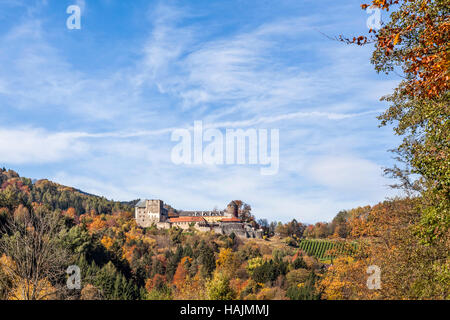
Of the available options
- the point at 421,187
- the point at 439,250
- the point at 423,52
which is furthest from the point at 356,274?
the point at 423,52

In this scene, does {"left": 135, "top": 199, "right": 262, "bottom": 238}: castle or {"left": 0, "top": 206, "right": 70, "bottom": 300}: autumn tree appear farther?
{"left": 135, "top": 199, "right": 262, "bottom": 238}: castle

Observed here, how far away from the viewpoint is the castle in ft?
473

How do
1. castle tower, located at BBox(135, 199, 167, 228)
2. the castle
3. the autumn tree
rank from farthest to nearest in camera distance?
1. castle tower, located at BBox(135, 199, 167, 228)
2. the castle
3. the autumn tree

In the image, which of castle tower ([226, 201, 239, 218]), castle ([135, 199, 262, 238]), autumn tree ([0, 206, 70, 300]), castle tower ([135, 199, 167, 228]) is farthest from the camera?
castle tower ([226, 201, 239, 218])

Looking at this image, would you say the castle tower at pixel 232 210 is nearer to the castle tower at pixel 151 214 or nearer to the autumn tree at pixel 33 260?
the castle tower at pixel 151 214

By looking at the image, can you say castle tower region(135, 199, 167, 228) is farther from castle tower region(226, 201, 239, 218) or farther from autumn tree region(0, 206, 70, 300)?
autumn tree region(0, 206, 70, 300)

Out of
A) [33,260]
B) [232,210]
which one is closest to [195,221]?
[232,210]

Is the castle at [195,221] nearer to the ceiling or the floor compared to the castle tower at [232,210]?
nearer to the floor

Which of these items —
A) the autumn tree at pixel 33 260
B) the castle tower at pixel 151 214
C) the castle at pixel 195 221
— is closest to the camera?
the autumn tree at pixel 33 260

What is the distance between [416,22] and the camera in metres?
10.9

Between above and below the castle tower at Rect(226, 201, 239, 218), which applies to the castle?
below

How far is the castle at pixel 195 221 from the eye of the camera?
144125 mm

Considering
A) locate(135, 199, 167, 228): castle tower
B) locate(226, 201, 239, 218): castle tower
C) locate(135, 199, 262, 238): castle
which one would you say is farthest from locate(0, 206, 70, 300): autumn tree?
locate(226, 201, 239, 218): castle tower

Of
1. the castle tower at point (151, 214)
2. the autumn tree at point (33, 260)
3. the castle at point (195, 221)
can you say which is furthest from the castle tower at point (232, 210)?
the autumn tree at point (33, 260)
